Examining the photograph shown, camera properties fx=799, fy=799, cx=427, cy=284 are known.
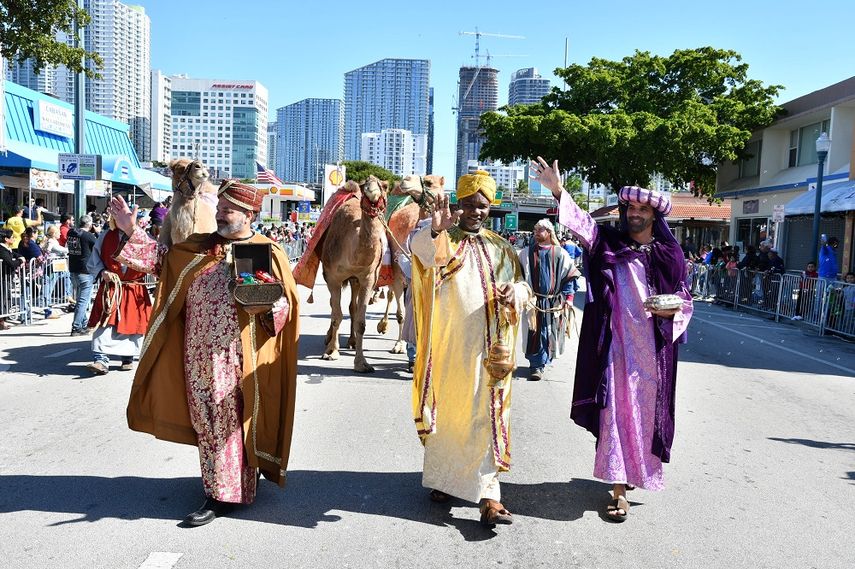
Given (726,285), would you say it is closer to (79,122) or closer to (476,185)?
(79,122)

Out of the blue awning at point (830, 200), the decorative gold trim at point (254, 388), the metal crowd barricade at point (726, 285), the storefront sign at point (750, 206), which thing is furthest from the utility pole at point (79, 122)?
the storefront sign at point (750, 206)

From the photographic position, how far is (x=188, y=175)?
6.04m

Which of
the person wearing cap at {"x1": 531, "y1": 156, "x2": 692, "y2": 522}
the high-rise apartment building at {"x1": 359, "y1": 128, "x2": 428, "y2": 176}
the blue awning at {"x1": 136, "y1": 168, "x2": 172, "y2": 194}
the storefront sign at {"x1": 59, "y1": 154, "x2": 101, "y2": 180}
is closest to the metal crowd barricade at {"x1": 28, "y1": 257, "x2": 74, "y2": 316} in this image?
the storefront sign at {"x1": 59, "y1": 154, "x2": 101, "y2": 180}

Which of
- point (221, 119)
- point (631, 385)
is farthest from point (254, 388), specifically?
point (221, 119)

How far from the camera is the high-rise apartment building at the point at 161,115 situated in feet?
263

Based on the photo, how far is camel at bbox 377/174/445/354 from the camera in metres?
8.27

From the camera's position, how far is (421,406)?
4531 millimetres

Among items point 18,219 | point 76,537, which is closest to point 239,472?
point 76,537

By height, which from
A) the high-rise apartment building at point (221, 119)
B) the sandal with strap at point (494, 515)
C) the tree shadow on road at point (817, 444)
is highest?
the high-rise apartment building at point (221, 119)

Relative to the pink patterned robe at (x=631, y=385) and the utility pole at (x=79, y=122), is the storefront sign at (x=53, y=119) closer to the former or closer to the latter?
the utility pole at (x=79, y=122)

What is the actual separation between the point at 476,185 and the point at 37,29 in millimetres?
11453

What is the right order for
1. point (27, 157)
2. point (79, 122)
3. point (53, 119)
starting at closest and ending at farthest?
point (79, 122) → point (27, 157) → point (53, 119)

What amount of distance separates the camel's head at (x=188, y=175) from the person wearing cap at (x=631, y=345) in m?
2.62

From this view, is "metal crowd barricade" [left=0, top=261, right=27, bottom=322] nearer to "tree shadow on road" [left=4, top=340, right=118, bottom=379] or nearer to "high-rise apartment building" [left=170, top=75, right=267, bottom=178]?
"tree shadow on road" [left=4, top=340, right=118, bottom=379]
